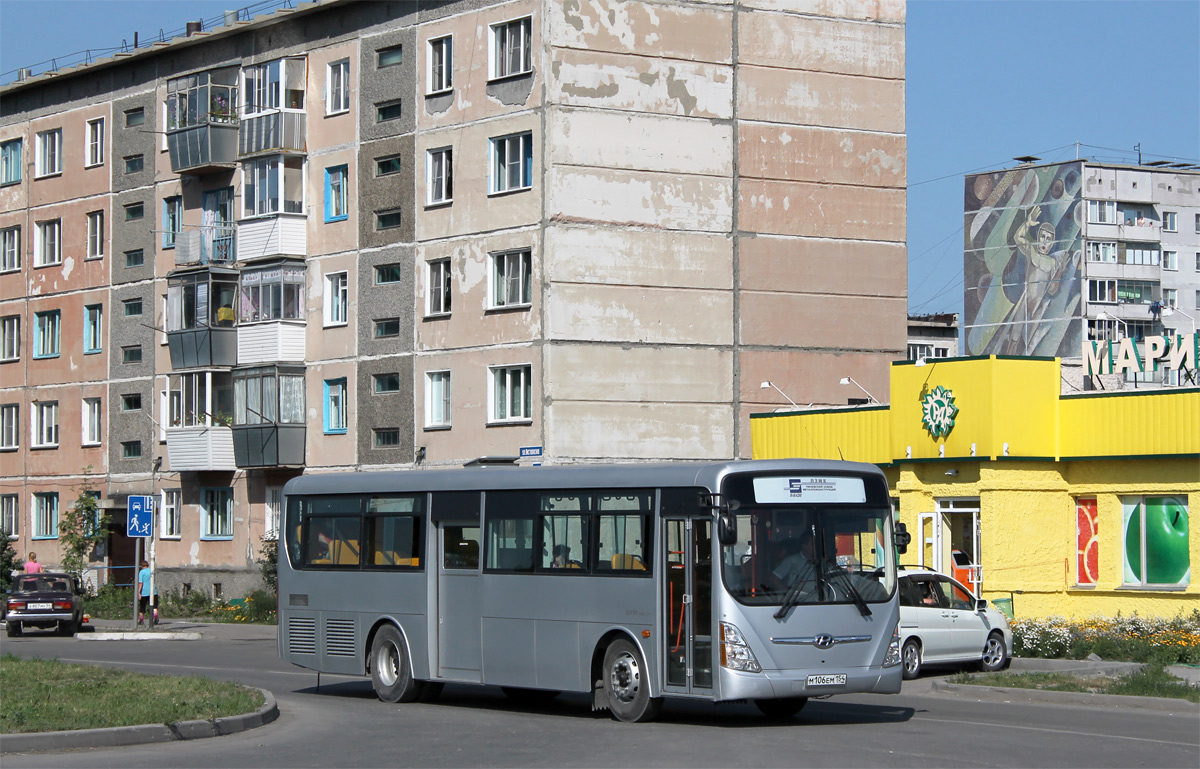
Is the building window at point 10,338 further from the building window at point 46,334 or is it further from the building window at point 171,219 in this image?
the building window at point 171,219

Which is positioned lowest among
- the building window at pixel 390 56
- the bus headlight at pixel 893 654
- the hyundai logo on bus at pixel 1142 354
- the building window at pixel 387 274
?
the bus headlight at pixel 893 654

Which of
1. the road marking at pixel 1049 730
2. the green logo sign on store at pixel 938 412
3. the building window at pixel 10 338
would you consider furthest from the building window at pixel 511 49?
the road marking at pixel 1049 730

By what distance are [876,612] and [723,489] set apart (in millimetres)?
2152

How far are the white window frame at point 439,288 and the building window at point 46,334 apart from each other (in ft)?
65.5

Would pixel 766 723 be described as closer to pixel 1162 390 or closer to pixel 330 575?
pixel 330 575

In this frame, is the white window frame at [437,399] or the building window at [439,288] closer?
the white window frame at [437,399]

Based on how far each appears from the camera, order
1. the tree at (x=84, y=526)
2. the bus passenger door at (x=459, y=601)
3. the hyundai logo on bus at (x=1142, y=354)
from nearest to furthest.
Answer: the bus passenger door at (x=459, y=601) < the hyundai logo on bus at (x=1142, y=354) < the tree at (x=84, y=526)

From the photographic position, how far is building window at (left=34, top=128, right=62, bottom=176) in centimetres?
5866

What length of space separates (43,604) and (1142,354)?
2604 centimetres

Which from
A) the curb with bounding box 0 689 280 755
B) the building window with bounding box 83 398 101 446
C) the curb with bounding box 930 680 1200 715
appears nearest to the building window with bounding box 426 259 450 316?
the building window with bounding box 83 398 101 446

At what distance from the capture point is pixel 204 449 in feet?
166

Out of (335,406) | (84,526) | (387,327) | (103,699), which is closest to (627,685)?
(103,699)

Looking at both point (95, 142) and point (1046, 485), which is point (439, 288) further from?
point (1046, 485)

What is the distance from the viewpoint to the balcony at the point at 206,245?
5084 centimetres
